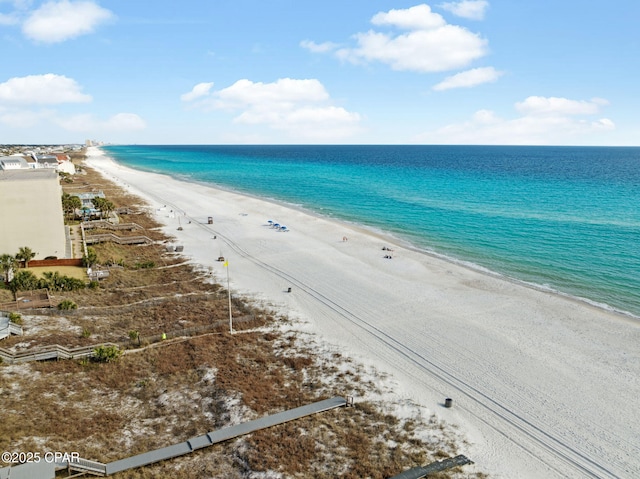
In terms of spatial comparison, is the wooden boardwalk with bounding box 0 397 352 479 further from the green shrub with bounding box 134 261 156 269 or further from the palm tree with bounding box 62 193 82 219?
the palm tree with bounding box 62 193 82 219

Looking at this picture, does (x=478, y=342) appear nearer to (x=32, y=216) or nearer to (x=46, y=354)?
(x=46, y=354)

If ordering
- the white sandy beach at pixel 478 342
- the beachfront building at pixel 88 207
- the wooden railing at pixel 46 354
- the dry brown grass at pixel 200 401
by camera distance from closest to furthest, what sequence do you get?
1. the dry brown grass at pixel 200 401
2. the white sandy beach at pixel 478 342
3. the wooden railing at pixel 46 354
4. the beachfront building at pixel 88 207

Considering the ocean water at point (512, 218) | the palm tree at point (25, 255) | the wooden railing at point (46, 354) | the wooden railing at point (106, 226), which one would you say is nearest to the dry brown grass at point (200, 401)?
the wooden railing at point (46, 354)

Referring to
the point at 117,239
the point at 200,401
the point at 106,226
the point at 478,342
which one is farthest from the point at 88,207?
the point at 478,342

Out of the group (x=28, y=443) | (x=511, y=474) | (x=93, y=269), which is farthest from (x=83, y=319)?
(x=511, y=474)

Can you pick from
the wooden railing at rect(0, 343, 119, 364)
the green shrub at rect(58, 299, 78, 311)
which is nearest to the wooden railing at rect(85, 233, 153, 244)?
the green shrub at rect(58, 299, 78, 311)

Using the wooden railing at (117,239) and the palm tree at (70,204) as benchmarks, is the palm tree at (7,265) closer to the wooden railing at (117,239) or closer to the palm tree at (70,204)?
the wooden railing at (117,239)
